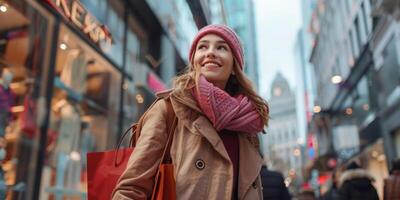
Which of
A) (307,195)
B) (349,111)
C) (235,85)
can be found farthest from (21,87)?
(349,111)

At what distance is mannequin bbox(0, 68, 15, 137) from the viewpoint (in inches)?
199

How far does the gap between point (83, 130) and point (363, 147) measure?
53.9 feet

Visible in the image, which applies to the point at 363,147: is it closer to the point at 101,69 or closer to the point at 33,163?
the point at 101,69

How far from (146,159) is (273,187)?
2.79 meters

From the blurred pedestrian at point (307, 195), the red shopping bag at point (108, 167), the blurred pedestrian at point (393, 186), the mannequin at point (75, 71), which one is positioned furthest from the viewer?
the blurred pedestrian at point (307, 195)

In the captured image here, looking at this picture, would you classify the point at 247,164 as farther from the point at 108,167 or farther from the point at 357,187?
the point at 357,187

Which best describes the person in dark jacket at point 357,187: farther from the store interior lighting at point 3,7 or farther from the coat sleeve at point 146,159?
the store interior lighting at point 3,7

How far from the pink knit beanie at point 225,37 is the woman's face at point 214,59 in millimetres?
23

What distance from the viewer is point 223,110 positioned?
6.95ft

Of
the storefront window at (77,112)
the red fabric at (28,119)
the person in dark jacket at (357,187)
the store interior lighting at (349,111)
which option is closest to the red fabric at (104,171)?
the red fabric at (28,119)

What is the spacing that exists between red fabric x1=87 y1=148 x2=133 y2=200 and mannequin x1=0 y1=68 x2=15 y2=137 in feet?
10.5

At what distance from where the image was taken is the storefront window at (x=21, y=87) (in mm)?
5039

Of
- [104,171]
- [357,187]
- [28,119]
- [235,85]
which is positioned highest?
[28,119]

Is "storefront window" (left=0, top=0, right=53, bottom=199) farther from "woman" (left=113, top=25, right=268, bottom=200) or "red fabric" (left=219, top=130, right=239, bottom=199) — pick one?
"red fabric" (left=219, top=130, right=239, bottom=199)
